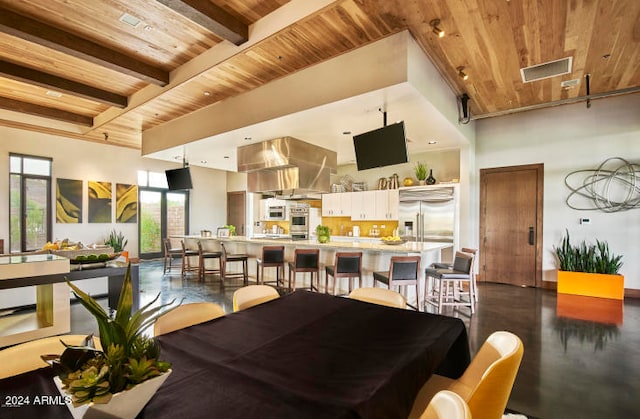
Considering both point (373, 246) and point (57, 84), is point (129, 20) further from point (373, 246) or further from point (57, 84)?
point (373, 246)

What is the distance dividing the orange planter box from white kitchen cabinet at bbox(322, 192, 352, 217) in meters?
4.70

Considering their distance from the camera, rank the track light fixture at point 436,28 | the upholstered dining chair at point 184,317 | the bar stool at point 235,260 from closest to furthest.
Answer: the upholstered dining chair at point 184,317
the track light fixture at point 436,28
the bar stool at point 235,260

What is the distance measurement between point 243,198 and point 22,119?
612 cm

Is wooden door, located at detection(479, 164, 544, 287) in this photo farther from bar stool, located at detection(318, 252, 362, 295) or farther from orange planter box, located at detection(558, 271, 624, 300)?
bar stool, located at detection(318, 252, 362, 295)

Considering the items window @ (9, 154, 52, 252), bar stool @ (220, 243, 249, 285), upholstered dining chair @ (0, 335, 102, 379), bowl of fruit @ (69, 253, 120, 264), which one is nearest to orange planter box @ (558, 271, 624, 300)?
bar stool @ (220, 243, 249, 285)

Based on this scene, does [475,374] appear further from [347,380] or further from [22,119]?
[22,119]

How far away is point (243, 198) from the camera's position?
11.4 metres

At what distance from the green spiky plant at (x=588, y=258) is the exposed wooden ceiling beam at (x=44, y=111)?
9.85m

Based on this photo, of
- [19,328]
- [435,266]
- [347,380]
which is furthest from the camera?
[435,266]

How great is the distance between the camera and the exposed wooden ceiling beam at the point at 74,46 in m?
3.16

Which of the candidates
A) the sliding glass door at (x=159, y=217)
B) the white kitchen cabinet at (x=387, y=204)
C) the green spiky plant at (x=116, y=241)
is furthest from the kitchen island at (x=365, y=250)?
the sliding glass door at (x=159, y=217)

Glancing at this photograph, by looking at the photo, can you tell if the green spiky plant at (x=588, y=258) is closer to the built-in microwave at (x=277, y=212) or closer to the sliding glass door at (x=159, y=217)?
the built-in microwave at (x=277, y=212)

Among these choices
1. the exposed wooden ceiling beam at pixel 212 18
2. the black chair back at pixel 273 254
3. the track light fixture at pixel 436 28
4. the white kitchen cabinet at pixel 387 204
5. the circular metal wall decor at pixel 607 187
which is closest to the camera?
the exposed wooden ceiling beam at pixel 212 18

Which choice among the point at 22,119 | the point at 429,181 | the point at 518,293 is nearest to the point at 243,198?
the point at 22,119
